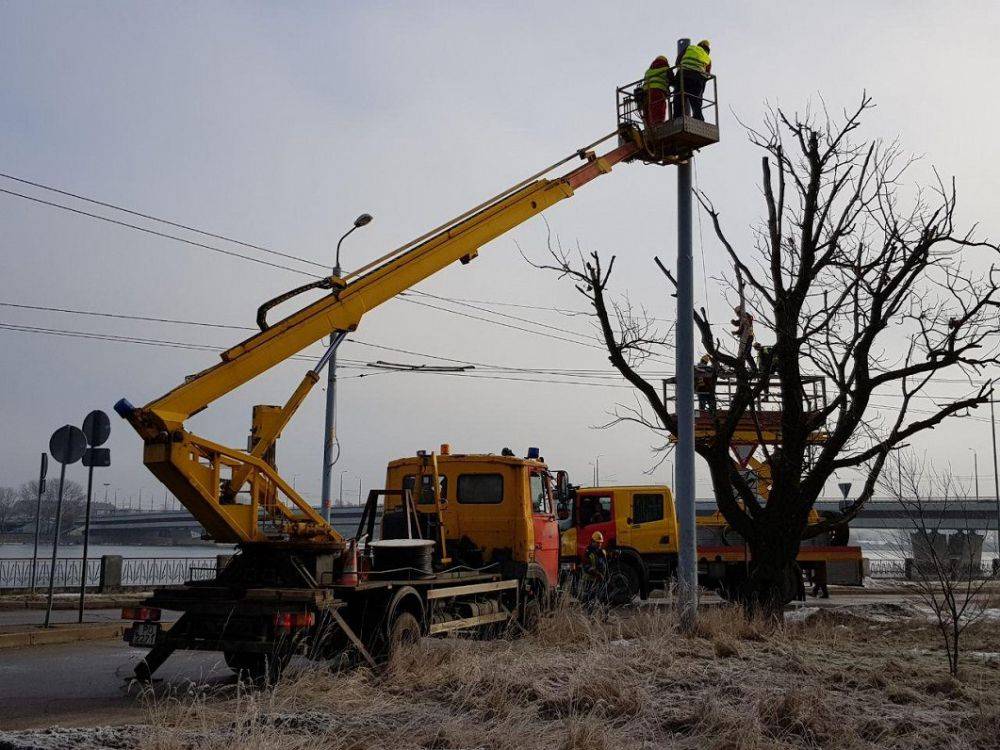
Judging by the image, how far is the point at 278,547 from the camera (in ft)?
32.6

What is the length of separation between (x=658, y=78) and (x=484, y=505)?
6.80m

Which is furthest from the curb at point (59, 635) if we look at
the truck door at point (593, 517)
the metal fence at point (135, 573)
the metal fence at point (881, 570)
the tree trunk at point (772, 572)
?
the metal fence at point (881, 570)

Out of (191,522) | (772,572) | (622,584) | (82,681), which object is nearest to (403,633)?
(82,681)

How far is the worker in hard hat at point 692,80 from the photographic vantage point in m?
13.9

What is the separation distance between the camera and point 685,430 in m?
12.6

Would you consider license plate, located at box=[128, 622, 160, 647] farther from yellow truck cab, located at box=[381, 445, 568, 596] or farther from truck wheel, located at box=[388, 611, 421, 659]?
yellow truck cab, located at box=[381, 445, 568, 596]

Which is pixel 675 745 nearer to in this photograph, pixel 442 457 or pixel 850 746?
pixel 850 746

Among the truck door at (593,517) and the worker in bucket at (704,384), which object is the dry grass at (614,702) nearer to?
the worker in bucket at (704,384)

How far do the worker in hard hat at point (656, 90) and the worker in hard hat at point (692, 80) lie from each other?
0.19 m

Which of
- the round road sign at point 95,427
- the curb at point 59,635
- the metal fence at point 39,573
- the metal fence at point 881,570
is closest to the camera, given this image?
the curb at point 59,635

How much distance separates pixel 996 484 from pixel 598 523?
32.5m

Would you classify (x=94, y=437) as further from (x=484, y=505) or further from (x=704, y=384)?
(x=704, y=384)

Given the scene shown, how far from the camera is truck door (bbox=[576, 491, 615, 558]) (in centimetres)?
2041

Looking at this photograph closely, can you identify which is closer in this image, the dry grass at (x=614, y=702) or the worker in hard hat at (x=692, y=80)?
the dry grass at (x=614, y=702)
